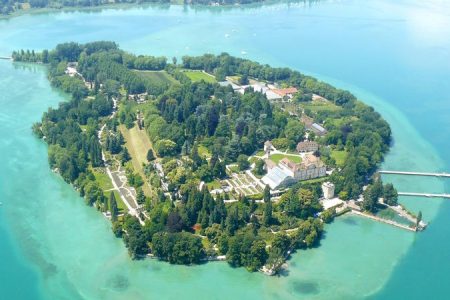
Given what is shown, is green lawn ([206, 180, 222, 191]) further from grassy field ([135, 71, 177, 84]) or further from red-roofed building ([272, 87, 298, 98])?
grassy field ([135, 71, 177, 84])

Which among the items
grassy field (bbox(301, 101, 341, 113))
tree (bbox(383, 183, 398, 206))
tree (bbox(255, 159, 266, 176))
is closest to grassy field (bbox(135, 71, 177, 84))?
grassy field (bbox(301, 101, 341, 113))

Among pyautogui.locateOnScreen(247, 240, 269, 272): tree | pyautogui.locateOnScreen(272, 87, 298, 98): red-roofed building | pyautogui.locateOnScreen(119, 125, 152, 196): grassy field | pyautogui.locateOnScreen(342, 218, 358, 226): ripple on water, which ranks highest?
pyautogui.locateOnScreen(272, 87, 298, 98): red-roofed building

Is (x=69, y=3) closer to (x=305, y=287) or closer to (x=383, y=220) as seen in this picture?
(x=383, y=220)

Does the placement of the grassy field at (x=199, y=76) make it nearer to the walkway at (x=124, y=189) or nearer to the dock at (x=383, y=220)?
the walkway at (x=124, y=189)

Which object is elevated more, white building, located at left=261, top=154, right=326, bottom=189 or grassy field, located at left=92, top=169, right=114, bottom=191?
white building, located at left=261, top=154, right=326, bottom=189

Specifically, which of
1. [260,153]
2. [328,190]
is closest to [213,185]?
[260,153]
